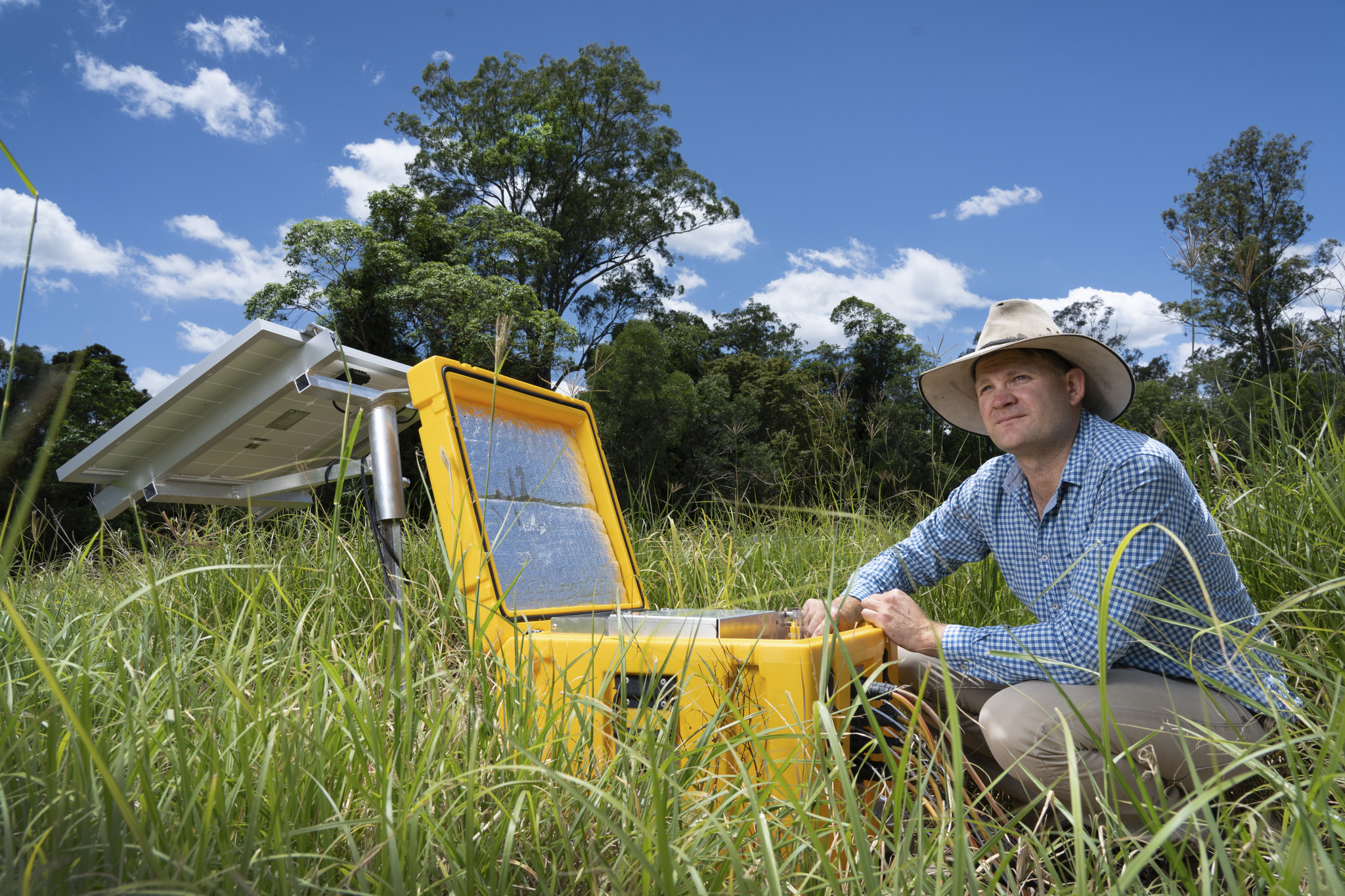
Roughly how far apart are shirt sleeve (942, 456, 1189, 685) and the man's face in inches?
8.8

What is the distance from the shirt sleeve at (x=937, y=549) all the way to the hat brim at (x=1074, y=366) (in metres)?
0.28

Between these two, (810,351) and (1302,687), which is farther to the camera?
(810,351)

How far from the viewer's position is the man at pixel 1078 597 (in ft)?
5.49

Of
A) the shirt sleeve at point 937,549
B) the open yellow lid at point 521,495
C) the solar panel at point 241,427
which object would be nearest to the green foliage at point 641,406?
the solar panel at point 241,427

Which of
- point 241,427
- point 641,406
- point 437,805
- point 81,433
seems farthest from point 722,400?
point 437,805

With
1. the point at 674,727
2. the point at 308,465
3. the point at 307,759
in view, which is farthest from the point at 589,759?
the point at 308,465

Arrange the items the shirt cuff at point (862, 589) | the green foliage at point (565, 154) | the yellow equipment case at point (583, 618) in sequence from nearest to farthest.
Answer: the yellow equipment case at point (583, 618), the shirt cuff at point (862, 589), the green foliage at point (565, 154)

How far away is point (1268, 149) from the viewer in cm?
2402

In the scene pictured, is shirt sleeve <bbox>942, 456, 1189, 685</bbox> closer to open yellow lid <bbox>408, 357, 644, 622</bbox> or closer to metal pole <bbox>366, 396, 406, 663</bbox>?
open yellow lid <bbox>408, 357, 644, 622</bbox>

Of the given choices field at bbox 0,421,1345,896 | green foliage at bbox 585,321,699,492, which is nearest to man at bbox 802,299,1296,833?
field at bbox 0,421,1345,896

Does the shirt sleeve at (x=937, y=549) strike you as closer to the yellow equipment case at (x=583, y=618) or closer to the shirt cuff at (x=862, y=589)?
the shirt cuff at (x=862, y=589)

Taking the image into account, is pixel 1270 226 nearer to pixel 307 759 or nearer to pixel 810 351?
pixel 810 351

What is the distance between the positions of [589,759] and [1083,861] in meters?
0.83

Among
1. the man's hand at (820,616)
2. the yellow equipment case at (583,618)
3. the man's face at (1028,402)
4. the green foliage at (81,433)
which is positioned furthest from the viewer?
the green foliage at (81,433)
